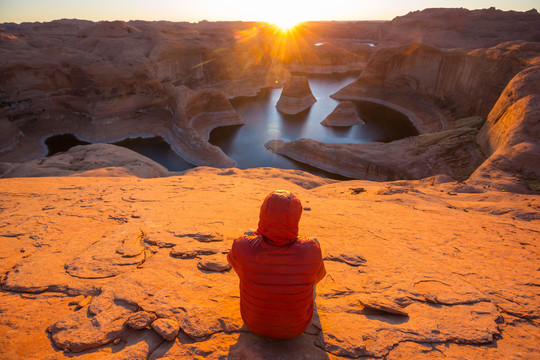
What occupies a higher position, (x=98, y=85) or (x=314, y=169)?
(x=98, y=85)

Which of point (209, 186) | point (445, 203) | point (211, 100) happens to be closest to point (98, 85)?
point (211, 100)

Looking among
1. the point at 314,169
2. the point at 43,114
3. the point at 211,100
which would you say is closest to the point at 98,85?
the point at 43,114

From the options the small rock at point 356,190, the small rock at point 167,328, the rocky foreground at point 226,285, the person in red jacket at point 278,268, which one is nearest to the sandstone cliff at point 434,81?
the small rock at point 356,190

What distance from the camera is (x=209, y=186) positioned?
289 inches

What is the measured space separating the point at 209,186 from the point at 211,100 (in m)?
19.0

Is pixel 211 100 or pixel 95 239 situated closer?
pixel 95 239

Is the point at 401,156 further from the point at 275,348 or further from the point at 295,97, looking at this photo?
the point at 295,97

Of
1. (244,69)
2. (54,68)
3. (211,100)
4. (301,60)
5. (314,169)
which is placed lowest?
(314,169)

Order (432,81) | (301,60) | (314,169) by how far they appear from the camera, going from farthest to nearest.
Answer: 1. (301,60)
2. (432,81)
3. (314,169)

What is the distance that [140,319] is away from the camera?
7.09 feet

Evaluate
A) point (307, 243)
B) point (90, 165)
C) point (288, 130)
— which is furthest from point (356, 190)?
point (288, 130)

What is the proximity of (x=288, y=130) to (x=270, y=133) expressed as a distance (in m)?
1.87

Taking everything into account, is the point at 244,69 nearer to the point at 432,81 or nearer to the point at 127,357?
the point at 432,81

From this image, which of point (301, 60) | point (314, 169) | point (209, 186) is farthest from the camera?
point (301, 60)
